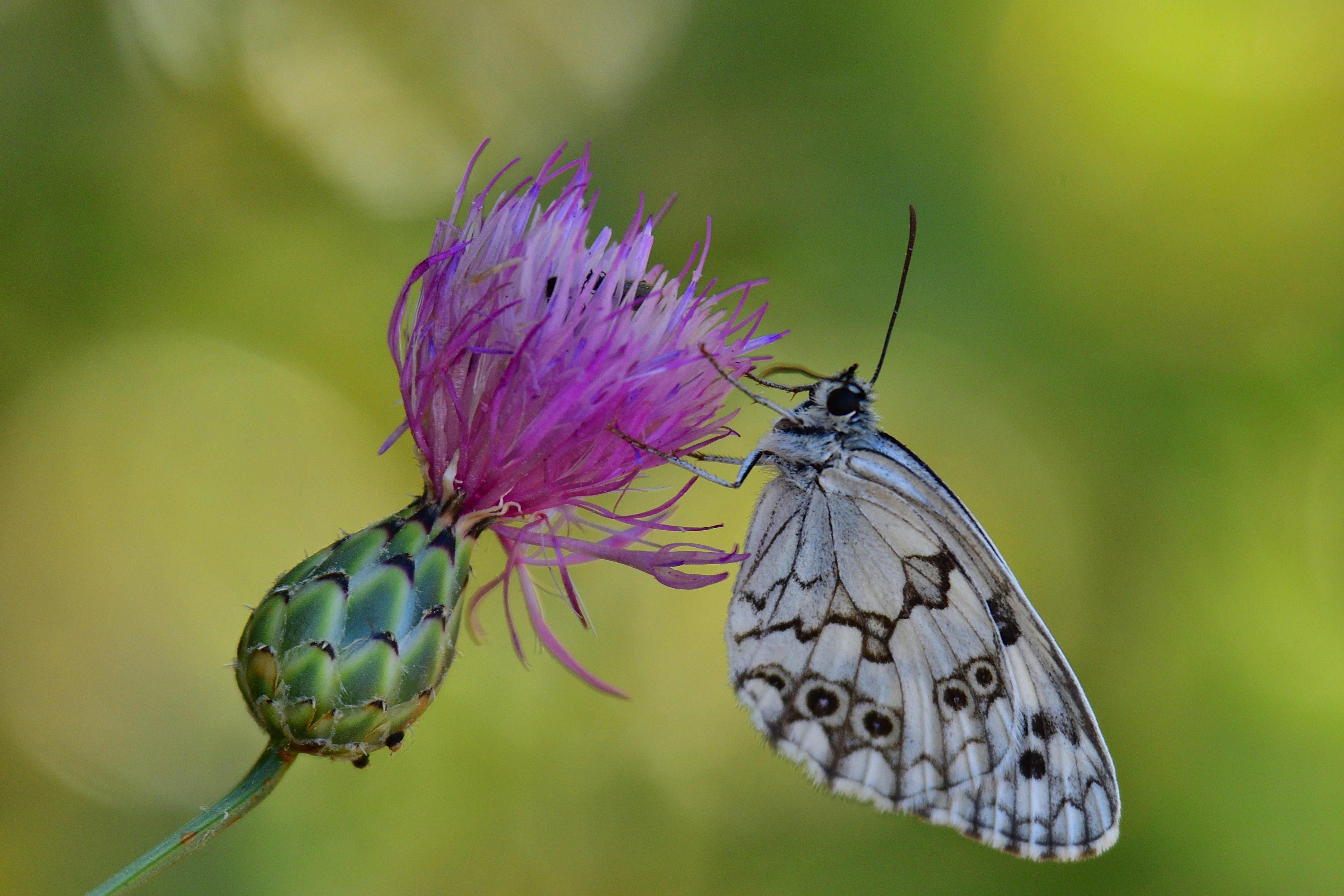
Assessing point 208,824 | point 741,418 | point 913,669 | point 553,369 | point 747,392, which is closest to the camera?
point 208,824

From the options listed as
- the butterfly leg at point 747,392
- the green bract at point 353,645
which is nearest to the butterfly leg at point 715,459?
the butterfly leg at point 747,392

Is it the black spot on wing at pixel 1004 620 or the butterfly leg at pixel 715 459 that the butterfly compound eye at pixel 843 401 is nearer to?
the butterfly leg at pixel 715 459

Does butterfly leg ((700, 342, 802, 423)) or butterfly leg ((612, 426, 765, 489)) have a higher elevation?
butterfly leg ((700, 342, 802, 423))

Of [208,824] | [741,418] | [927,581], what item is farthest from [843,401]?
[741,418]

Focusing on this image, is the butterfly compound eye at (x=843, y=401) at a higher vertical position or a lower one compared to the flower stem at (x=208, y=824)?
higher

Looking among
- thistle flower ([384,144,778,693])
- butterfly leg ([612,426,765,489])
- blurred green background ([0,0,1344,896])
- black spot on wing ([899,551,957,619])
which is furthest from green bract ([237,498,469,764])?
blurred green background ([0,0,1344,896])

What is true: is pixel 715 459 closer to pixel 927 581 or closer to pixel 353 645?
pixel 927 581

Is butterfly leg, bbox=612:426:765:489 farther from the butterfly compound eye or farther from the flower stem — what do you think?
the flower stem
